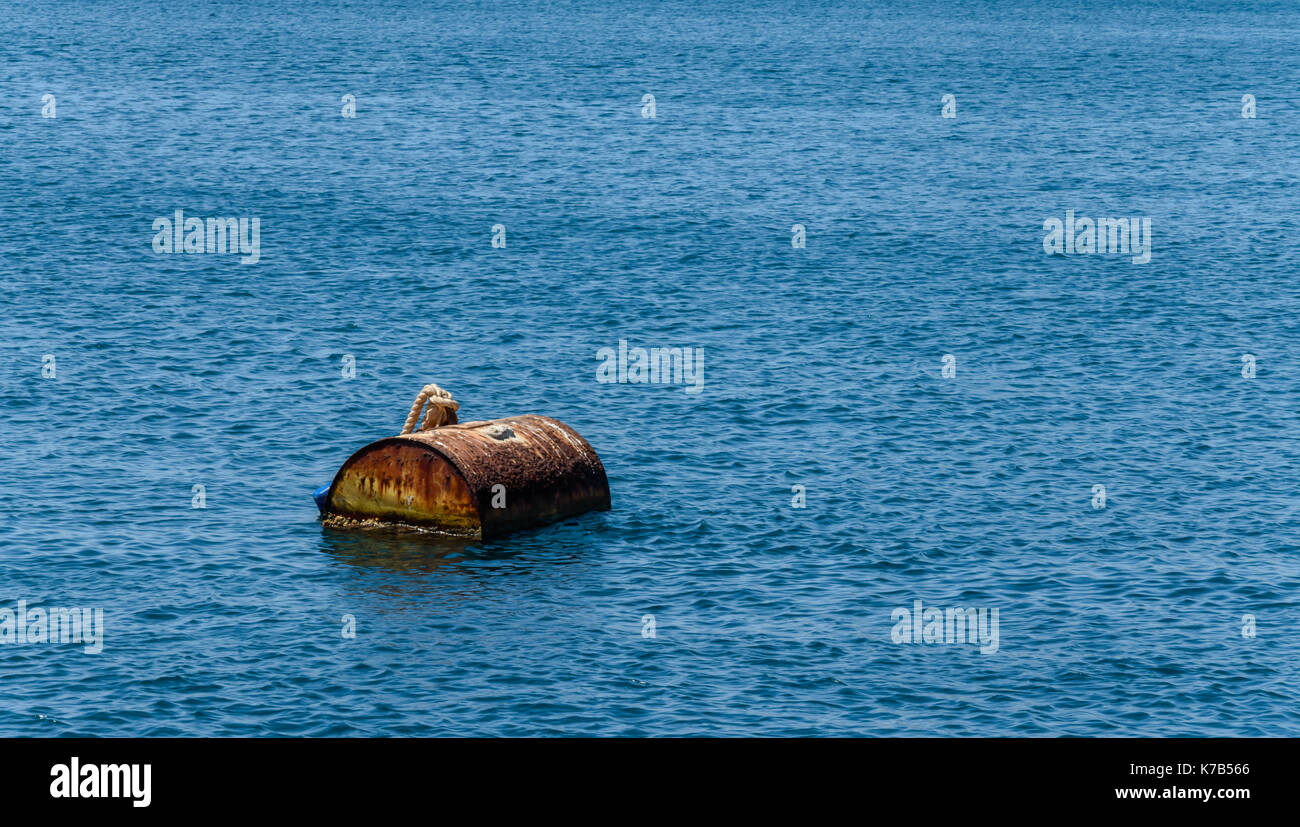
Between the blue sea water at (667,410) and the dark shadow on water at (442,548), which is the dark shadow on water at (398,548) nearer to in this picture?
the dark shadow on water at (442,548)

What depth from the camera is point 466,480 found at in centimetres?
4012

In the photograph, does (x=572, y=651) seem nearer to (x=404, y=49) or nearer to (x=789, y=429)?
(x=789, y=429)

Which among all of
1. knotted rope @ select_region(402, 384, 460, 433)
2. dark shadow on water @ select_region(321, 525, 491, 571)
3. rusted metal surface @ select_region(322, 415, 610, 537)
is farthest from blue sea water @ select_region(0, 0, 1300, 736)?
knotted rope @ select_region(402, 384, 460, 433)

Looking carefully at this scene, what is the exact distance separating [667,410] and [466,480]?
1720cm

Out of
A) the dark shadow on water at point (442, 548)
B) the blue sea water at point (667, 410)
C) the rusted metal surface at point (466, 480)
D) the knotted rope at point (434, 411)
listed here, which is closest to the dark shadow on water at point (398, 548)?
the dark shadow on water at point (442, 548)

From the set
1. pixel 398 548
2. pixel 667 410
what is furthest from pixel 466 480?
pixel 667 410

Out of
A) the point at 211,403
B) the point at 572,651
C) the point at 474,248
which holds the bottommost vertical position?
the point at 572,651

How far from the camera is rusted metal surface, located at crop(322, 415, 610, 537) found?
133 feet

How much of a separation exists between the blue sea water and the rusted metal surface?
0.65 meters

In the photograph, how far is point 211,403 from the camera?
55625 millimetres

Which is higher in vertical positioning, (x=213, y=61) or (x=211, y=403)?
(x=213, y=61)

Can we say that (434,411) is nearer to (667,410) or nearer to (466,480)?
(466,480)

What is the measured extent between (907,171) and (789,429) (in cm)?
5638
